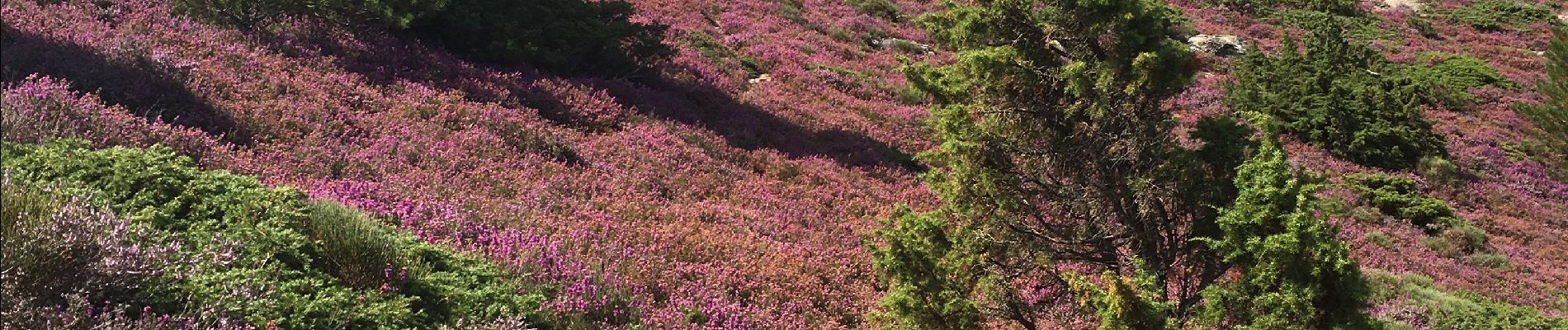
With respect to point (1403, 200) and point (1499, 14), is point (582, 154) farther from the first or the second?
point (1499, 14)

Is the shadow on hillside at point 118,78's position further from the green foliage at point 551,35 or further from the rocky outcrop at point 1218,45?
the rocky outcrop at point 1218,45

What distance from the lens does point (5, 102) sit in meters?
6.65

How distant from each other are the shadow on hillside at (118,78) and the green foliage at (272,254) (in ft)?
7.73

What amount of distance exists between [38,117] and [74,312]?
13.8 ft

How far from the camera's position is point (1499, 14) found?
37500 mm

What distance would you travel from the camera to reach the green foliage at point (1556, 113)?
2180 cm

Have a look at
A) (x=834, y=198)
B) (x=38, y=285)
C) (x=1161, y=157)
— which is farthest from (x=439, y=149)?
(x=1161, y=157)

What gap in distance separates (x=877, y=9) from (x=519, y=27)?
1734 cm

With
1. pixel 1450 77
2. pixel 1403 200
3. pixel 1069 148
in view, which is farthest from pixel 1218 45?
pixel 1069 148

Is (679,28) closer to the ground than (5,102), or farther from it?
closer to the ground

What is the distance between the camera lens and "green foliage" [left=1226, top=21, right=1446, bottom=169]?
20.2 metres

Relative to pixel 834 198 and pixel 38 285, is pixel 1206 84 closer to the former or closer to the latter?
pixel 834 198

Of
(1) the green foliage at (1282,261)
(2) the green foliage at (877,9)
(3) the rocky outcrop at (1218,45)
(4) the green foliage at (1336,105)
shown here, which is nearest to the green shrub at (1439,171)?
(4) the green foliage at (1336,105)

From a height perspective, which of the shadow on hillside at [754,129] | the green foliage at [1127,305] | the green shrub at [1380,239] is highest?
the green foliage at [1127,305]
